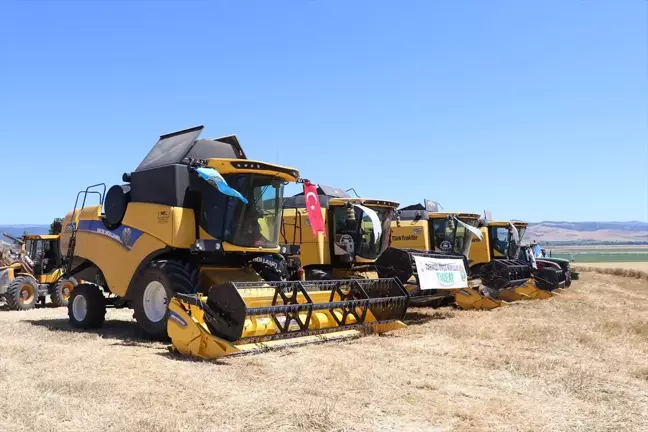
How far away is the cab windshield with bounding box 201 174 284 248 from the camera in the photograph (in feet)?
27.7

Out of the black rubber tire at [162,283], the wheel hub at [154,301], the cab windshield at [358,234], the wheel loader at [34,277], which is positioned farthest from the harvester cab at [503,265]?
the wheel loader at [34,277]

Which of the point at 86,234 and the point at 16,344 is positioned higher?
the point at 86,234

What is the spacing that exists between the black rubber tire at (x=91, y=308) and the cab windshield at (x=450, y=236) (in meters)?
8.73

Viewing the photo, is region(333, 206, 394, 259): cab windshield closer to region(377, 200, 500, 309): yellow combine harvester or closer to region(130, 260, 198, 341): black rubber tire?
region(377, 200, 500, 309): yellow combine harvester

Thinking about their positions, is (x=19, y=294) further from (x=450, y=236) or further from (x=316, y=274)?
(x=450, y=236)

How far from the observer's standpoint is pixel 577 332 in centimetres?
862

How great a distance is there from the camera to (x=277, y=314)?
747 centimetres

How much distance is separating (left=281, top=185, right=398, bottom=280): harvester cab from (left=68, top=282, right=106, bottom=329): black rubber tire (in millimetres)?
4029

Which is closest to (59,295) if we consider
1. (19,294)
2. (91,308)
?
(19,294)

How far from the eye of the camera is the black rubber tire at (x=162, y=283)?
317 inches

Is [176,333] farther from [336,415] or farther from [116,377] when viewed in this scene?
[336,415]

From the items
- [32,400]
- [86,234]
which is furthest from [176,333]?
[86,234]

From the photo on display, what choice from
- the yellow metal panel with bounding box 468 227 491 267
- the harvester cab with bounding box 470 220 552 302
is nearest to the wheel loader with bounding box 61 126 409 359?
the harvester cab with bounding box 470 220 552 302

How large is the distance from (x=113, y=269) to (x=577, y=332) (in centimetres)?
709
